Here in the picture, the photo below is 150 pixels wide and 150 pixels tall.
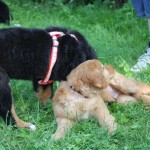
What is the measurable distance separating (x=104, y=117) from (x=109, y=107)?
1.34 feet

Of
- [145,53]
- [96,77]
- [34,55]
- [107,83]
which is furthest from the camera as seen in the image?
[145,53]

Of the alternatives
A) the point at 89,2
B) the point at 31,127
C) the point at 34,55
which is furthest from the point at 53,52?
the point at 89,2

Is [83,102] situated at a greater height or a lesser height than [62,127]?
greater

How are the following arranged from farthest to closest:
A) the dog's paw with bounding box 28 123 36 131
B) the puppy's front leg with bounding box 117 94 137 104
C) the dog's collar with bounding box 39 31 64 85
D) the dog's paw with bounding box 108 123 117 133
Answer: the puppy's front leg with bounding box 117 94 137 104, the dog's collar with bounding box 39 31 64 85, the dog's paw with bounding box 28 123 36 131, the dog's paw with bounding box 108 123 117 133

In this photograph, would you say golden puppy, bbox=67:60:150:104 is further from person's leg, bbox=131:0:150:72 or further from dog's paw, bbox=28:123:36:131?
person's leg, bbox=131:0:150:72

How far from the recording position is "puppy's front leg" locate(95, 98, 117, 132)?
3.22 m

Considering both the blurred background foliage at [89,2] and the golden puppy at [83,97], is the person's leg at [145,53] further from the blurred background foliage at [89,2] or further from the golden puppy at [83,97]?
the blurred background foliage at [89,2]

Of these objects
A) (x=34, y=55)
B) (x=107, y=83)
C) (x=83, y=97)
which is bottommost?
(x=83, y=97)

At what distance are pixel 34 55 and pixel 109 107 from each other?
2.52 feet

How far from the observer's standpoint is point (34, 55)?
3.47 meters

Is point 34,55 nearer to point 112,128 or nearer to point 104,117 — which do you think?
point 104,117

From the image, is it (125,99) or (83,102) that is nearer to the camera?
(83,102)

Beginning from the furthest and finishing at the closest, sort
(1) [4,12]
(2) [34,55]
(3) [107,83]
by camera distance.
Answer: (1) [4,12] → (2) [34,55] → (3) [107,83]

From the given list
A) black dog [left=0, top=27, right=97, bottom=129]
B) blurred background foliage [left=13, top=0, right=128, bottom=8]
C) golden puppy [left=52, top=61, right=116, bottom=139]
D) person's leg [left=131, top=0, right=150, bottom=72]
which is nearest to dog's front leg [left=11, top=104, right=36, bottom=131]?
black dog [left=0, top=27, right=97, bottom=129]
